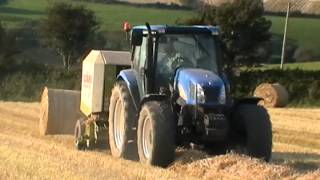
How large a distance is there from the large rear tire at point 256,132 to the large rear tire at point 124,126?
1.69m

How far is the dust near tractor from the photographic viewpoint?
9.82 m

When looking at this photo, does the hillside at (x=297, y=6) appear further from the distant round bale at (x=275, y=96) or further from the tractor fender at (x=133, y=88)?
the tractor fender at (x=133, y=88)

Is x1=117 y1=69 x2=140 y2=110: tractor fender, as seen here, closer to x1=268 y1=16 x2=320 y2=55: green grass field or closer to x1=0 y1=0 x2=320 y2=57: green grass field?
x1=0 y1=0 x2=320 y2=57: green grass field

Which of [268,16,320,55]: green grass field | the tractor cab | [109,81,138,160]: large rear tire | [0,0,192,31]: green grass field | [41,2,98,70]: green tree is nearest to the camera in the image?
the tractor cab

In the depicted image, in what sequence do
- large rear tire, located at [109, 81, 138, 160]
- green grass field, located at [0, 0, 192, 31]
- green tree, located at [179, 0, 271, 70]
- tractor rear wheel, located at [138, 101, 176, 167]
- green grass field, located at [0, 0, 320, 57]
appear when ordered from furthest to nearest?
green grass field, located at [0, 0, 320, 57]
green grass field, located at [0, 0, 192, 31]
green tree, located at [179, 0, 271, 70]
large rear tire, located at [109, 81, 138, 160]
tractor rear wheel, located at [138, 101, 176, 167]

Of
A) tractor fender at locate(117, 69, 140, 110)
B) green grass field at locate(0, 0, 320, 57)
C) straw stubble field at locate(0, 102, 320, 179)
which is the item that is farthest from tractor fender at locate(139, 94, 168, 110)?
green grass field at locate(0, 0, 320, 57)

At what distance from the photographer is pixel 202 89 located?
32.1ft

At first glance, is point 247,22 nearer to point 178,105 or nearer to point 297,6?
point 297,6

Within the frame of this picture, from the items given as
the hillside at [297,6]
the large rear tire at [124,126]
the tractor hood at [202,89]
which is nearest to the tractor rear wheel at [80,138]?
the large rear tire at [124,126]

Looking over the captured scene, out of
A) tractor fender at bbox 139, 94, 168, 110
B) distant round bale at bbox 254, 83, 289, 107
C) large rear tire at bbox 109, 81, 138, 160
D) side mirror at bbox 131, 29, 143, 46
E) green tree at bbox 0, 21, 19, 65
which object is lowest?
distant round bale at bbox 254, 83, 289, 107

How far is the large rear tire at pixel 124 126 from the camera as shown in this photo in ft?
36.0

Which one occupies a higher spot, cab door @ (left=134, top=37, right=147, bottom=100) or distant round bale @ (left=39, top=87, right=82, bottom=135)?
cab door @ (left=134, top=37, right=147, bottom=100)

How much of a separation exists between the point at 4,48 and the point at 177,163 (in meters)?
33.5

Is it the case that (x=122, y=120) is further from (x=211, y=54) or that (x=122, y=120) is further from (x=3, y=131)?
(x=3, y=131)
